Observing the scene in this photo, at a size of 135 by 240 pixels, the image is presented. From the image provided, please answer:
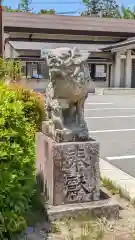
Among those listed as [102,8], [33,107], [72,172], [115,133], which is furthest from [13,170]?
[102,8]

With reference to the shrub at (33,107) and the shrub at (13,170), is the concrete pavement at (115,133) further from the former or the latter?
the shrub at (13,170)

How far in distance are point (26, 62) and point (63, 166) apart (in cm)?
2095

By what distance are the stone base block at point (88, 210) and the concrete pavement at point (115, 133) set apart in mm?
1640

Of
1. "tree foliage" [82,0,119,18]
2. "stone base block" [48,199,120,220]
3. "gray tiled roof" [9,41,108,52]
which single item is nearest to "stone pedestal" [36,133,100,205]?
"stone base block" [48,199,120,220]

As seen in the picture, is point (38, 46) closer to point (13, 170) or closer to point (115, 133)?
point (115, 133)

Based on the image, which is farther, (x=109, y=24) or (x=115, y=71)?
Answer: (x=109, y=24)

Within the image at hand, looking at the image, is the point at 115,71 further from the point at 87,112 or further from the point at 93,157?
the point at 93,157

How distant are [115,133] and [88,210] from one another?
20.1 feet

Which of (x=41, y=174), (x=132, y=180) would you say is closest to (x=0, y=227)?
(x=41, y=174)

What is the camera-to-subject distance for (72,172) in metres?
3.59

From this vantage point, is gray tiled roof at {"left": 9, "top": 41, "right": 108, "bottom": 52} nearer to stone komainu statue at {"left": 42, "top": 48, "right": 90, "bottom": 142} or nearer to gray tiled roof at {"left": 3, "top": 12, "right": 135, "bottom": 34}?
gray tiled roof at {"left": 3, "top": 12, "right": 135, "bottom": 34}

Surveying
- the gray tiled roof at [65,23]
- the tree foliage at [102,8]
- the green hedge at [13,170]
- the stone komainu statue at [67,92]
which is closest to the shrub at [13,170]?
the green hedge at [13,170]

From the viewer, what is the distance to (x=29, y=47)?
2370cm

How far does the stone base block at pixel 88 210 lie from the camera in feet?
11.4
